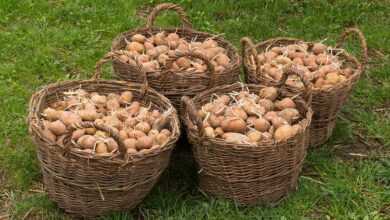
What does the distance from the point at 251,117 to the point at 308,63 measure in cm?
74

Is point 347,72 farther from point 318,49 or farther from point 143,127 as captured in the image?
point 143,127

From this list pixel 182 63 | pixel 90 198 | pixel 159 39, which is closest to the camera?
pixel 90 198

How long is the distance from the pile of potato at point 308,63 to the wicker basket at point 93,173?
80 centimetres

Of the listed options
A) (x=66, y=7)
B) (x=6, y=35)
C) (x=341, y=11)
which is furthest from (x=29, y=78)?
(x=341, y=11)

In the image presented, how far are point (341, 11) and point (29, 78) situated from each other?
8.66 ft

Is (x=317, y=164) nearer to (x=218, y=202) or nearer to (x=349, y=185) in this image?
(x=349, y=185)

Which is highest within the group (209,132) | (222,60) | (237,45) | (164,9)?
(164,9)

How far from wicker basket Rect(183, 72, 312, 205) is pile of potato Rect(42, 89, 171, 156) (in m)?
0.20

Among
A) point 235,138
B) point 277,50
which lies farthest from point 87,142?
point 277,50

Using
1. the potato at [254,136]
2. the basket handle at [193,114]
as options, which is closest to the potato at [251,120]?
the potato at [254,136]

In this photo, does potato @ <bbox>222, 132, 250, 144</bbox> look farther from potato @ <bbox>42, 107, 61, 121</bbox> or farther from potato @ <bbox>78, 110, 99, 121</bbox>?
potato @ <bbox>42, 107, 61, 121</bbox>

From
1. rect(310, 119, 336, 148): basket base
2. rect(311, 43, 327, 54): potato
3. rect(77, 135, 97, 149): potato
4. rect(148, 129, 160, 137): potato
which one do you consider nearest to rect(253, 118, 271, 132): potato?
rect(148, 129, 160, 137): potato

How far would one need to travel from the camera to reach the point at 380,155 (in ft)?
13.6

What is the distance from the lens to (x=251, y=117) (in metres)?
3.62
